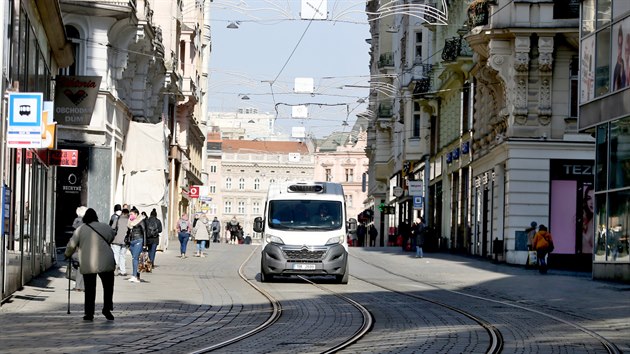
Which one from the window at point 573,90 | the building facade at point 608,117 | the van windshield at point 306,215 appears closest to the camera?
the van windshield at point 306,215

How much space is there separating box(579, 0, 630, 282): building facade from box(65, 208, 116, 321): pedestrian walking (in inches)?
676

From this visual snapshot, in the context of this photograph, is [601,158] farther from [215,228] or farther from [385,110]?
[385,110]

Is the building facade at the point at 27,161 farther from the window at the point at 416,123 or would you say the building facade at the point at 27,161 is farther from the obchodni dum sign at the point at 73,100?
the window at the point at 416,123

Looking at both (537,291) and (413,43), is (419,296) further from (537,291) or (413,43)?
(413,43)

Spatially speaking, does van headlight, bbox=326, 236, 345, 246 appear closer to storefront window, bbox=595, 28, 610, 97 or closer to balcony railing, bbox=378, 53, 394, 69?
storefront window, bbox=595, 28, 610, 97

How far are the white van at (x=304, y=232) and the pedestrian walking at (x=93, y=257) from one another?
39.9 ft

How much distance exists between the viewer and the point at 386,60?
9369 cm

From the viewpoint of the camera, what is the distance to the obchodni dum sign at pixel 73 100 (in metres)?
34.0

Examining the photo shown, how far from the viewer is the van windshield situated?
32.0 m

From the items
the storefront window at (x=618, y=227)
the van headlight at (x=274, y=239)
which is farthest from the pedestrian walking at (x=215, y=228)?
the van headlight at (x=274, y=239)

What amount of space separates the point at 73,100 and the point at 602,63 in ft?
42.7

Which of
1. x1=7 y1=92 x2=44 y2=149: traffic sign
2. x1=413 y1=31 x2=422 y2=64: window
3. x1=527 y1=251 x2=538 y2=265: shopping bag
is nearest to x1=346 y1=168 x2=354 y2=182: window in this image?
x1=413 y1=31 x2=422 y2=64: window

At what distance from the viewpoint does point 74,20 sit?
43.2 meters

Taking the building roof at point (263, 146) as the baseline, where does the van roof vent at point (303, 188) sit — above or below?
below
